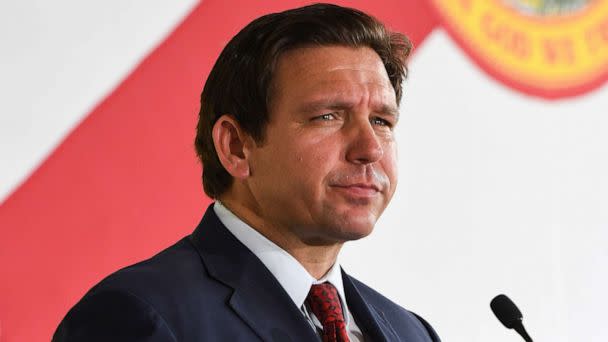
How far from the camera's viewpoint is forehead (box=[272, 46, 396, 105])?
1972mm

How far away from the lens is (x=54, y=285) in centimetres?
254

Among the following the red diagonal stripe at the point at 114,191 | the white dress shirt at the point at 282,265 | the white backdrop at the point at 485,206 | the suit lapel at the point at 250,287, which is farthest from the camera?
the white backdrop at the point at 485,206

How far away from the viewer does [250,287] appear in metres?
1.90

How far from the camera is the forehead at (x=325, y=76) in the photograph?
1.97 meters

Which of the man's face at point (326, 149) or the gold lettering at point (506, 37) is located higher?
the gold lettering at point (506, 37)

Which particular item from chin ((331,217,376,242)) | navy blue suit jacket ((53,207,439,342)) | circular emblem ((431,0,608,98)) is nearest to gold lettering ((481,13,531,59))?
circular emblem ((431,0,608,98))

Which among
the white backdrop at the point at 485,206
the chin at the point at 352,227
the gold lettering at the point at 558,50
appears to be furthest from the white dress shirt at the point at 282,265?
the gold lettering at the point at 558,50

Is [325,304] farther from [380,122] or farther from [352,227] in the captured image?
[380,122]

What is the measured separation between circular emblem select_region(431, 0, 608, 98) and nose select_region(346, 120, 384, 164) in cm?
149

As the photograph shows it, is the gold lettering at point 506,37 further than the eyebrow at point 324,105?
Yes

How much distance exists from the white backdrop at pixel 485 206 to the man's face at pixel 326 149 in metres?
0.86

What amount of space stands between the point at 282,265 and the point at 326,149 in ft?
0.79

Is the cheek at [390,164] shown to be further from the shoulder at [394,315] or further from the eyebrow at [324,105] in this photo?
the shoulder at [394,315]

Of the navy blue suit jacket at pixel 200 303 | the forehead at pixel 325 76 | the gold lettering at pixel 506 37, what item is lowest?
the navy blue suit jacket at pixel 200 303
